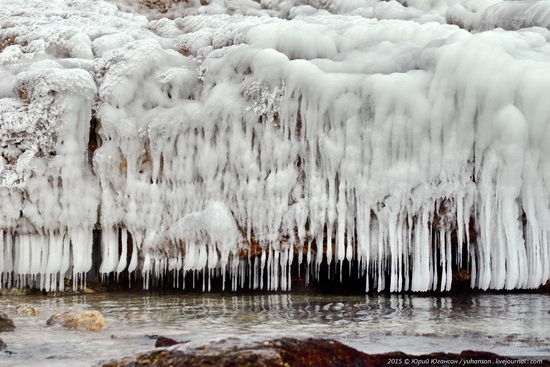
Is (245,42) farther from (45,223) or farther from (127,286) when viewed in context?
(127,286)

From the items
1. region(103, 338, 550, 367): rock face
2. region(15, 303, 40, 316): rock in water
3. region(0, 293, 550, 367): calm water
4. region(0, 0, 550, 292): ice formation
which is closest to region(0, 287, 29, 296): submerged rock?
region(0, 0, 550, 292): ice formation

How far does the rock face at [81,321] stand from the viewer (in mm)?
4465

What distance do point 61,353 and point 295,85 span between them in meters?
3.14

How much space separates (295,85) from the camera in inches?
226

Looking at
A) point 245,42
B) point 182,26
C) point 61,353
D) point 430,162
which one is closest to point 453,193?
point 430,162

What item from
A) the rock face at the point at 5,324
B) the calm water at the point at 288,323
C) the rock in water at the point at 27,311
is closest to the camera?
the calm water at the point at 288,323

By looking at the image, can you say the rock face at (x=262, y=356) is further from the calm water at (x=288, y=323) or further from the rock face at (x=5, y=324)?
the rock face at (x=5, y=324)

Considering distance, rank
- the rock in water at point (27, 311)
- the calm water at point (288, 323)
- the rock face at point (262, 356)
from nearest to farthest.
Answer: the rock face at point (262, 356)
the calm water at point (288, 323)
the rock in water at point (27, 311)

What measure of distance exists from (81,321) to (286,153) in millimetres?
2382

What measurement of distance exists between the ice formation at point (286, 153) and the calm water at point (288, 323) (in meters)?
0.35

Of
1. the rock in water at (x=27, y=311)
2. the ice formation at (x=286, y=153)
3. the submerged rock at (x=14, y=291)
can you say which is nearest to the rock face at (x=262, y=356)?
the rock in water at (x=27, y=311)

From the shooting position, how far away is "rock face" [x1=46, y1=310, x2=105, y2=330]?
446cm

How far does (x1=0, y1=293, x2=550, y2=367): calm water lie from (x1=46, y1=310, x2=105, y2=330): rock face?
8 centimetres

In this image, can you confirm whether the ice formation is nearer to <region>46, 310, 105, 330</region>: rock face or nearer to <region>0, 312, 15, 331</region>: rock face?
<region>46, 310, 105, 330</region>: rock face
